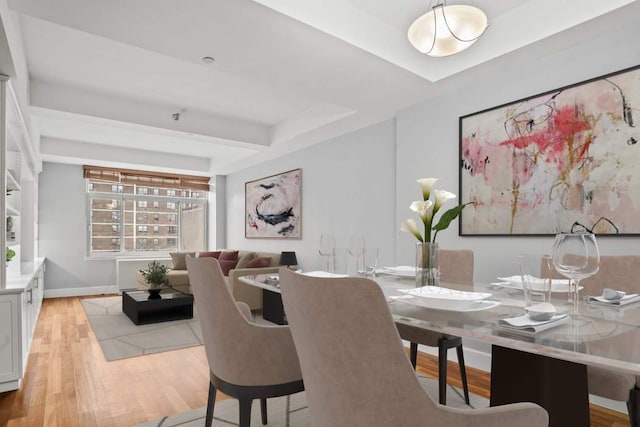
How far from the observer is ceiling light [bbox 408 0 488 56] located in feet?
6.05

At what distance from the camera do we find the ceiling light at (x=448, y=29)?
1.84 m

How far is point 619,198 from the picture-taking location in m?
2.27

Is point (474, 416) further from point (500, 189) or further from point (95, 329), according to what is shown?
point (95, 329)

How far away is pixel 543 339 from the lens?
953 millimetres

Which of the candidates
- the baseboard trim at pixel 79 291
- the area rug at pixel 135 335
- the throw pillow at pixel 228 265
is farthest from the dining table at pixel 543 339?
the baseboard trim at pixel 79 291

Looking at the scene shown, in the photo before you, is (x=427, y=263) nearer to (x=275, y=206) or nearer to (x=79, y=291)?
(x=275, y=206)

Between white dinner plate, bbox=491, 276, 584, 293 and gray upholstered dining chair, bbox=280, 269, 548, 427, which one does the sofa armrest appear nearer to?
white dinner plate, bbox=491, 276, 584, 293

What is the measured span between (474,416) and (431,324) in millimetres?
282

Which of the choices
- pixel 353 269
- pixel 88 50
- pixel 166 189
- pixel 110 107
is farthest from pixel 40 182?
pixel 353 269

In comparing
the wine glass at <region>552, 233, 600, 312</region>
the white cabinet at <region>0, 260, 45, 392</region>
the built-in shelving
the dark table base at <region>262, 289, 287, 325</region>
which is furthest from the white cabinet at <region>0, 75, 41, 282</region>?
the wine glass at <region>552, 233, 600, 312</region>

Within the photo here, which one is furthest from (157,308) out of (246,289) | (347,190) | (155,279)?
(347,190)

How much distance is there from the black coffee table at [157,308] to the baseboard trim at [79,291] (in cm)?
236

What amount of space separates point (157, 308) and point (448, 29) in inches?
160

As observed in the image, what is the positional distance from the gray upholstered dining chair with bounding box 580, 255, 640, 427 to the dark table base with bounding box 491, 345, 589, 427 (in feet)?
0.77
